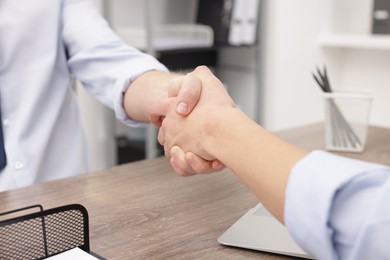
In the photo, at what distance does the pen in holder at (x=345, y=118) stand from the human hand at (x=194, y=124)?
0.48m

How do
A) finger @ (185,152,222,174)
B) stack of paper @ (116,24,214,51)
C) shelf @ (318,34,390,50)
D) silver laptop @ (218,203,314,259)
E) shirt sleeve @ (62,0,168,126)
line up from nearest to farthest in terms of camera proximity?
silver laptop @ (218,203,314,259) < finger @ (185,152,222,174) < shirt sleeve @ (62,0,168,126) < stack of paper @ (116,24,214,51) < shelf @ (318,34,390,50)

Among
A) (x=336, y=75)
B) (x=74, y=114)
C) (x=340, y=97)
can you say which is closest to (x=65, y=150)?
(x=74, y=114)

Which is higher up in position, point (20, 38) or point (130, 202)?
point (20, 38)

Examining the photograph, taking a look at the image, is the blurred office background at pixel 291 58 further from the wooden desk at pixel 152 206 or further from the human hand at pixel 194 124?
the human hand at pixel 194 124

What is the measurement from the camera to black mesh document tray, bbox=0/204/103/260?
2.04 feet

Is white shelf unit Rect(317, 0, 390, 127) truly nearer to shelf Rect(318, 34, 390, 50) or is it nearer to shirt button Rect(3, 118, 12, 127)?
shelf Rect(318, 34, 390, 50)

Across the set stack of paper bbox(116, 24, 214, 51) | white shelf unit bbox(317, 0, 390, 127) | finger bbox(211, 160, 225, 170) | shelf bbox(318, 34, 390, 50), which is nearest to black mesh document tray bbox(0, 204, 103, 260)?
finger bbox(211, 160, 225, 170)

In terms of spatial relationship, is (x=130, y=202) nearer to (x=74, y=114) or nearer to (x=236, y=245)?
(x=236, y=245)

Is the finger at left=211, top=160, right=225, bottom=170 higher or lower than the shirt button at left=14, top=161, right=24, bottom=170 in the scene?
higher

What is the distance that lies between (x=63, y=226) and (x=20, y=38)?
2.32ft

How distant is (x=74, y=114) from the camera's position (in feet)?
4.41

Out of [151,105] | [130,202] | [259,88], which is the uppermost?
[151,105]

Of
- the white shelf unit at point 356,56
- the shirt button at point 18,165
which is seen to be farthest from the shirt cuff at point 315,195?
the white shelf unit at point 356,56

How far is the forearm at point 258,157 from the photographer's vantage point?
22.4 inches
